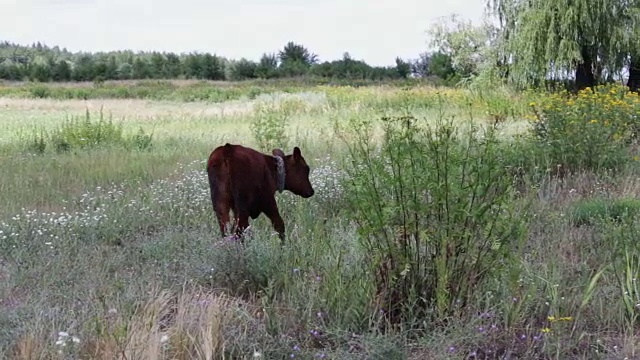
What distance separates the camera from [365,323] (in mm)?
4215

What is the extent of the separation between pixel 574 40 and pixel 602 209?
1411 cm

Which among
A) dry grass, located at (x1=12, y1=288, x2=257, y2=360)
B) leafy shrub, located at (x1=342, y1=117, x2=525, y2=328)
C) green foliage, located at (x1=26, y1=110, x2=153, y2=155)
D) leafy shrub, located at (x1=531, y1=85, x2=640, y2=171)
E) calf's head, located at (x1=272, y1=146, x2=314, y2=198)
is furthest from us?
green foliage, located at (x1=26, y1=110, x2=153, y2=155)

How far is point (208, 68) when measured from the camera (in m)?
62.8

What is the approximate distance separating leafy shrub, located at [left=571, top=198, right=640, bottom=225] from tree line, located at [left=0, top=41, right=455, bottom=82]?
4956 centimetres

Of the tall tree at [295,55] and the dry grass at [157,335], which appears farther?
the tall tree at [295,55]

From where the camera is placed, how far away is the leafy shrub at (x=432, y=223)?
4.22m

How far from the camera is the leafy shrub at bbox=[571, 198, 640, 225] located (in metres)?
6.75

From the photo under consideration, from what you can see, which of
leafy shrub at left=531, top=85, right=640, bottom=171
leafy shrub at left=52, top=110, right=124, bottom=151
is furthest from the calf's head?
leafy shrub at left=52, top=110, right=124, bottom=151

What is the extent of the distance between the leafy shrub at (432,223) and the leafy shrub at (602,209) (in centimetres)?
270

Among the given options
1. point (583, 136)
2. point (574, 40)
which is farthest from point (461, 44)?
point (583, 136)

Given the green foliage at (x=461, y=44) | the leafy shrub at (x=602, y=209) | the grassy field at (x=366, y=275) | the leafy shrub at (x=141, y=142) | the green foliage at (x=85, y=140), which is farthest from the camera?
the green foliage at (x=461, y=44)

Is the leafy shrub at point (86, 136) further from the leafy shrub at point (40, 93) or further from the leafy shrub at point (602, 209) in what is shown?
the leafy shrub at point (40, 93)

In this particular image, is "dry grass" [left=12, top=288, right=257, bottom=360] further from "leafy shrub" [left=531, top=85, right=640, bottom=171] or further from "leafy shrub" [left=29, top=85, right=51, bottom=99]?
"leafy shrub" [left=29, top=85, right=51, bottom=99]

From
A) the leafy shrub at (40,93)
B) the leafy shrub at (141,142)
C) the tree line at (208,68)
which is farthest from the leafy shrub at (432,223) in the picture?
the tree line at (208,68)
